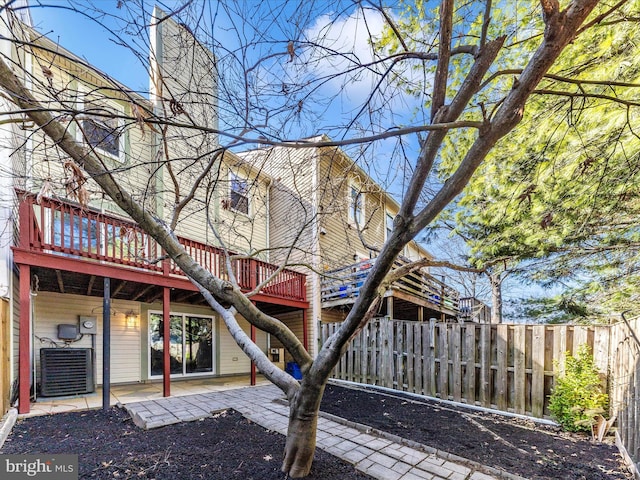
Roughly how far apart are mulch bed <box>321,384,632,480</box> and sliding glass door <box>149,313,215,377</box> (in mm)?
4332

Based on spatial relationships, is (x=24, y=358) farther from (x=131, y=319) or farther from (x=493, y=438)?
(x=493, y=438)

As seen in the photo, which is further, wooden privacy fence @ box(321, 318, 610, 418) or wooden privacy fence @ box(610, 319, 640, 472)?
wooden privacy fence @ box(321, 318, 610, 418)

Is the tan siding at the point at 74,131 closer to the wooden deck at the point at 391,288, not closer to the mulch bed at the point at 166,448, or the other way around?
the mulch bed at the point at 166,448

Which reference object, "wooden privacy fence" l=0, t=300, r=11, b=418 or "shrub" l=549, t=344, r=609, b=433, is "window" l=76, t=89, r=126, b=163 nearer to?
"wooden privacy fence" l=0, t=300, r=11, b=418

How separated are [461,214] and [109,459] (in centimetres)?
672

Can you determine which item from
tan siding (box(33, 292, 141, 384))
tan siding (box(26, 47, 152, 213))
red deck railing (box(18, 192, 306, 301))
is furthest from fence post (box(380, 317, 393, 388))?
tan siding (box(33, 292, 141, 384))

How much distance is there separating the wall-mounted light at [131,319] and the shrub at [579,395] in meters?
8.15

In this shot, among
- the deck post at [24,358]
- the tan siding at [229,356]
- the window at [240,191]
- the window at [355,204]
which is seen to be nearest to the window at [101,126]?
the window at [240,191]

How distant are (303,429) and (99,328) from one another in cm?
639

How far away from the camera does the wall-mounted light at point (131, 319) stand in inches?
295

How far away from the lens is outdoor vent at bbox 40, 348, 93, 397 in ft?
17.8

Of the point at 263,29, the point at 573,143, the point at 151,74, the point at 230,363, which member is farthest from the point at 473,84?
the point at 230,363

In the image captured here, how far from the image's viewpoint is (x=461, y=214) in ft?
22.3

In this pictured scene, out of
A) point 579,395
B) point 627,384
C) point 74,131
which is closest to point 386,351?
point 579,395
